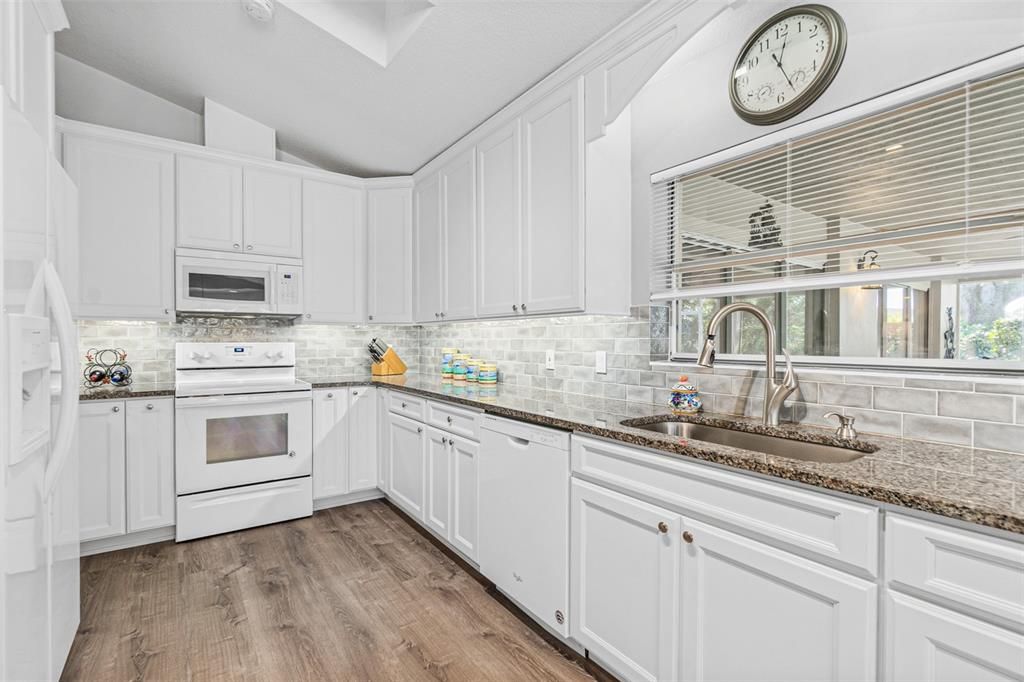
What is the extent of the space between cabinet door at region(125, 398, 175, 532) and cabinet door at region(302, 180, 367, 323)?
116cm

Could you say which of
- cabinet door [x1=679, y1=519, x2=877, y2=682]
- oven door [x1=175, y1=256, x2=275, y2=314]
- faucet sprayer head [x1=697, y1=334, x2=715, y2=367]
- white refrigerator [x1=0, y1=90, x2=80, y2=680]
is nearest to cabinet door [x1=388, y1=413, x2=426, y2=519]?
oven door [x1=175, y1=256, x2=275, y2=314]

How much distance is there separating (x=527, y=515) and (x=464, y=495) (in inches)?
21.9

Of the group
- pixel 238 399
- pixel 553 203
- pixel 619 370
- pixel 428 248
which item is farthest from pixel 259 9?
pixel 619 370

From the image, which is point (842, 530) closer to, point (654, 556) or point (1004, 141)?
point (654, 556)

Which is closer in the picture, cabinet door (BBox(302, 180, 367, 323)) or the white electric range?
the white electric range

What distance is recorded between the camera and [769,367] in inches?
71.2

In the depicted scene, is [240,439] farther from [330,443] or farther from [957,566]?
[957,566]

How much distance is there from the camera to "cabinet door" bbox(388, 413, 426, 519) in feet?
9.96

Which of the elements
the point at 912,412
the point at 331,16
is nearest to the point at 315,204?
the point at 331,16

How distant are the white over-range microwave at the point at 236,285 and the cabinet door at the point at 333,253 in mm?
124

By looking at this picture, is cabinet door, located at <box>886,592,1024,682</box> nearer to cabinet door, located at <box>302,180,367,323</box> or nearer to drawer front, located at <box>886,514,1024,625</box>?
drawer front, located at <box>886,514,1024,625</box>

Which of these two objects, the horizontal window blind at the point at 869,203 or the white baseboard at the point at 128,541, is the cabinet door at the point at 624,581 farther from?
the white baseboard at the point at 128,541

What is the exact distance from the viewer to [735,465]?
1.31 metres

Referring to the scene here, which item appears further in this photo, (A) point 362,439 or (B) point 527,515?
(A) point 362,439
